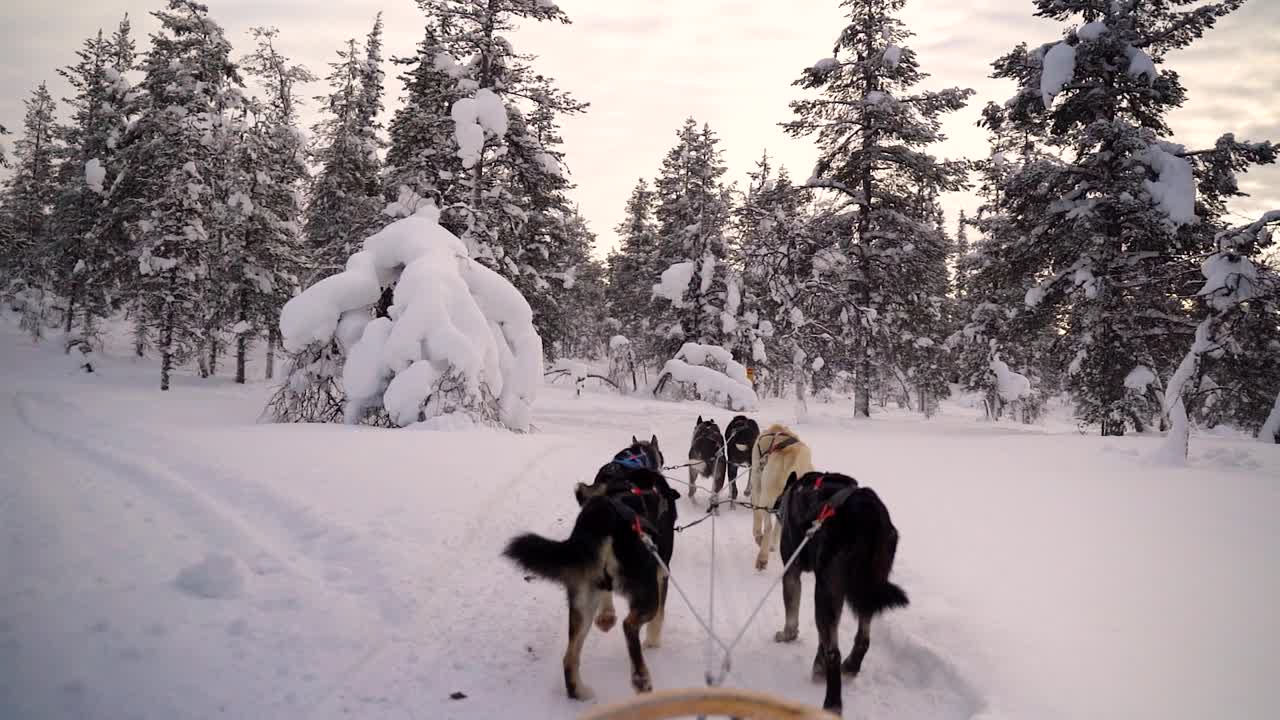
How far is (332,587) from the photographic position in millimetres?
4117

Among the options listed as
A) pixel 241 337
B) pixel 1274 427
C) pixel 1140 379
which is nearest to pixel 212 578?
pixel 1274 427

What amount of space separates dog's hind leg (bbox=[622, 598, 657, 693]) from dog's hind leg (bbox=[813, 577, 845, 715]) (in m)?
1.01

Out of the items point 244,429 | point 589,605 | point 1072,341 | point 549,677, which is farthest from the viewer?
point 1072,341

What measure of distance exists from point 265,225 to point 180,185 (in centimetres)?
355

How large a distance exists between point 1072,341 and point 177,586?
17965 millimetres

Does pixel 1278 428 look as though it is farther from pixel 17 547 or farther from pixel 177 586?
pixel 17 547

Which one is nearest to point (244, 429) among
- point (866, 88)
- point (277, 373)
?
point (277, 373)

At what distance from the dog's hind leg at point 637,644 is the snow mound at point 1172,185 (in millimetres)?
15338

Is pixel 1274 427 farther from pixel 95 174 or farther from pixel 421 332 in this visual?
pixel 95 174

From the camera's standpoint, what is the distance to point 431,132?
17.8 meters

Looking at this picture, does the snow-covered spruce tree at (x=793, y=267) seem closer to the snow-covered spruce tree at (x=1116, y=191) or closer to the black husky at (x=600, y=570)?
the snow-covered spruce tree at (x=1116, y=191)

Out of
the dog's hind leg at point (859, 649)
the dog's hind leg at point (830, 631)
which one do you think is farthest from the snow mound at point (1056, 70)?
the dog's hind leg at point (830, 631)

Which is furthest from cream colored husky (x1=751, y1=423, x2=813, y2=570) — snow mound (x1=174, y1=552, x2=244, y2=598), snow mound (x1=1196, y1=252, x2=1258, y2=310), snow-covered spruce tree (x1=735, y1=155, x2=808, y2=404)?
snow-covered spruce tree (x1=735, y1=155, x2=808, y2=404)

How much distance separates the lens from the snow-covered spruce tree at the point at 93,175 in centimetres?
2458
